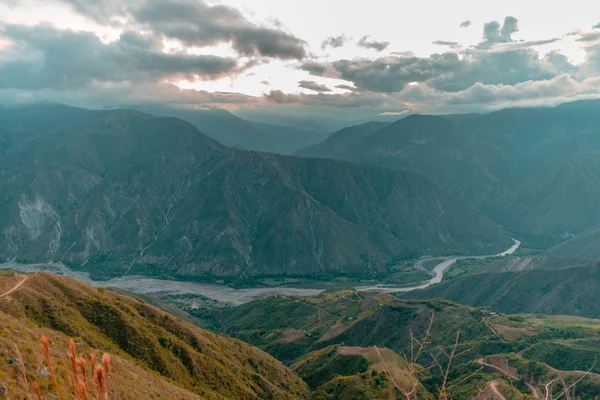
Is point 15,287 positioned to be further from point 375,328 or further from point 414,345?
point 414,345

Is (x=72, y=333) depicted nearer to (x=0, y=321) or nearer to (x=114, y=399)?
(x=0, y=321)

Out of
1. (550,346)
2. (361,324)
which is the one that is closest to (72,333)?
(361,324)

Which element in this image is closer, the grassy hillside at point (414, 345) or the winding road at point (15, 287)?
the winding road at point (15, 287)

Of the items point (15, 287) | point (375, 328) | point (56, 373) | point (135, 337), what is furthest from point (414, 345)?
point (56, 373)

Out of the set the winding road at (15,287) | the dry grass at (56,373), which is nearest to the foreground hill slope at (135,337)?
the winding road at (15,287)

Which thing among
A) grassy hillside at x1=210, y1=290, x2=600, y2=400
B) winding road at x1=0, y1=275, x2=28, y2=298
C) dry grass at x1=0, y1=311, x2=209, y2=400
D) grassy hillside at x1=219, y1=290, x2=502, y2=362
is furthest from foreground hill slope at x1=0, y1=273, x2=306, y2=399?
grassy hillside at x1=219, y1=290, x2=502, y2=362

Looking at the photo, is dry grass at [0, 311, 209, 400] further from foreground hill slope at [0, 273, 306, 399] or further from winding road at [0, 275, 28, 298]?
winding road at [0, 275, 28, 298]

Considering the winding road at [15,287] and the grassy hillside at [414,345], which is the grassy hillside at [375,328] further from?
the winding road at [15,287]

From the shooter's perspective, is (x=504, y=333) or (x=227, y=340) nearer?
(x=227, y=340)
